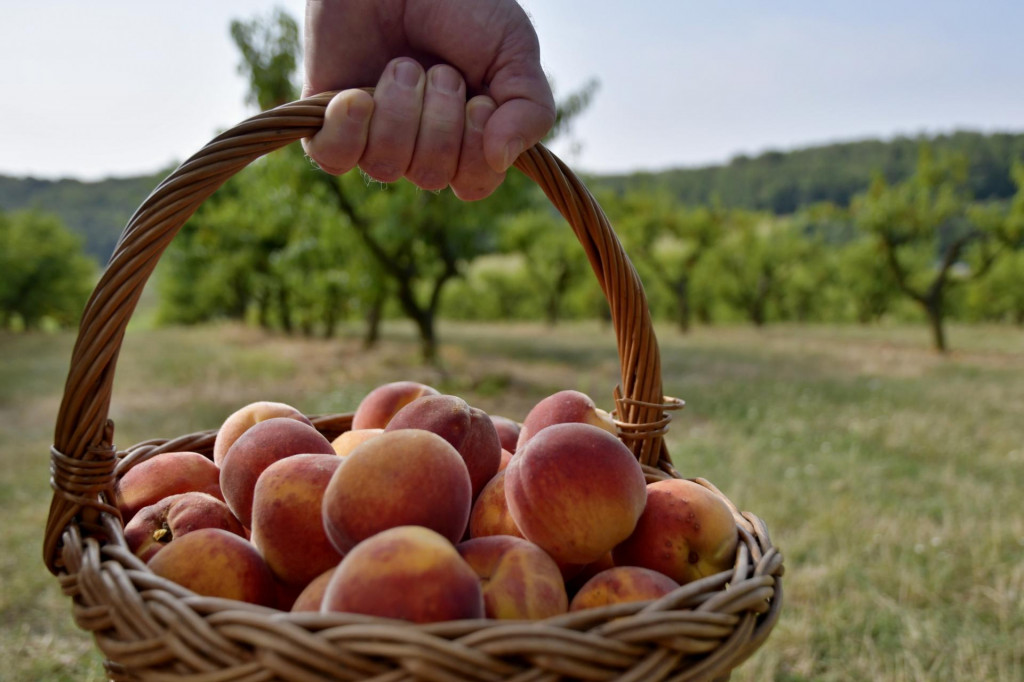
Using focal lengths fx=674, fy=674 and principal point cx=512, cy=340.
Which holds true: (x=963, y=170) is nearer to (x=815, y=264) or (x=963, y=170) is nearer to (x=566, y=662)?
(x=566, y=662)

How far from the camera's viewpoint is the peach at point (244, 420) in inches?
59.1

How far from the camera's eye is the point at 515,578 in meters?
0.98

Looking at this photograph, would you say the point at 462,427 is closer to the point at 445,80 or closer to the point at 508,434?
the point at 508,434

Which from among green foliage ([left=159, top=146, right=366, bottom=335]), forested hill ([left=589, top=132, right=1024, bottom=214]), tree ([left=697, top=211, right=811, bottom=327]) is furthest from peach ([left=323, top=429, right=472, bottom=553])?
forested hill ([left=589, top=132, right=1024, bottom=214])

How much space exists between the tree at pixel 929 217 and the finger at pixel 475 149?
486 inches

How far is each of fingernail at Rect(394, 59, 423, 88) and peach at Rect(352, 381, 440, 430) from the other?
0.70 m

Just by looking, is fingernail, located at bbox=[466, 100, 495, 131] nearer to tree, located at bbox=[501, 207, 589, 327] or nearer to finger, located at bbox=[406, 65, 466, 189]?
finger, located at bbox=[406, 65, 466, 189]

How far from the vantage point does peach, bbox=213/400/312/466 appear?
1.50 meters

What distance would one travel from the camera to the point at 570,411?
4.72 ft

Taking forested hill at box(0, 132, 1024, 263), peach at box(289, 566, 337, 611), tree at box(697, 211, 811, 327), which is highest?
forested hill at box(0, 132, 1024, 263)

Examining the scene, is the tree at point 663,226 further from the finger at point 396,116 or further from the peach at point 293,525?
the peach at point 293,525

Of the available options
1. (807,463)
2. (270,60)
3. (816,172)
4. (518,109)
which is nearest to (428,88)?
(518,109)

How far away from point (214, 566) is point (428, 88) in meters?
0.86

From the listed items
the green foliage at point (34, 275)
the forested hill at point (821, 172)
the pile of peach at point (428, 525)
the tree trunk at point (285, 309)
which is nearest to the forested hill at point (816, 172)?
the forested hill at point (821, 172)
